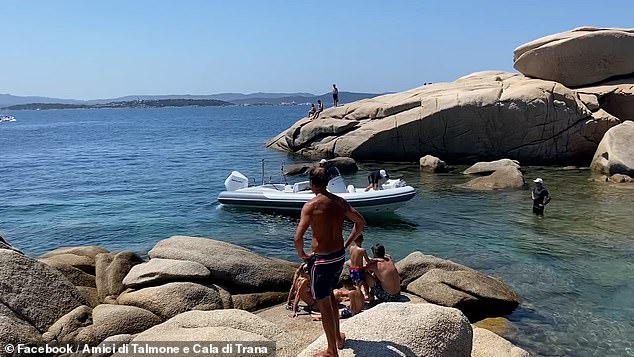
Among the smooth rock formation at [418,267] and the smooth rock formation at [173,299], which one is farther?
the smooth rock formation at [418,267]

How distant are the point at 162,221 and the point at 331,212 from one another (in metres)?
15.2

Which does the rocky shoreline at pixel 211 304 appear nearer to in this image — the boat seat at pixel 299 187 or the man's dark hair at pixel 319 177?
the man's dark hair at pixel 319 177

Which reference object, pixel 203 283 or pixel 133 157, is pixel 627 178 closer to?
pixel 203 283

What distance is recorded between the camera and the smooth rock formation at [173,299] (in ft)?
29.7

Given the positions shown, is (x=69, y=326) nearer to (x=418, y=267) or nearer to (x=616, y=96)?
(x=418, y=267)

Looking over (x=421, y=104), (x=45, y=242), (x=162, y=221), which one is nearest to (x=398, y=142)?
(x=421, y=104)

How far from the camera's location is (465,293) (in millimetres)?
10430

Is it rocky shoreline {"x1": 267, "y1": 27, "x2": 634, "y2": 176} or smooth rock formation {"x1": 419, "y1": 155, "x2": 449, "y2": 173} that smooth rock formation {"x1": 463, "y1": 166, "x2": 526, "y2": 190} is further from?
rocky shoreline {"x1": 267, "y1": 27, "x2": 634, "y2": 176}

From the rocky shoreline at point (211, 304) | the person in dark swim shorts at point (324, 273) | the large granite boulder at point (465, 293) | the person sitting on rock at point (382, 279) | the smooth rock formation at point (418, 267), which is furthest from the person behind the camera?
the smooth rock formation at point (418, 267)

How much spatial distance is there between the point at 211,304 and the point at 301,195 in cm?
1002

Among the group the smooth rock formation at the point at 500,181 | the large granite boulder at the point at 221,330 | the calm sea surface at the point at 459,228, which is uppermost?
the large granite boulder at the point at 221,330

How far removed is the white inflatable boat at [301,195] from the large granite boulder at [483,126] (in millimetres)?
11003

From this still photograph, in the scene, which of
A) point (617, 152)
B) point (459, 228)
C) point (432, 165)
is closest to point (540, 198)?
point (459, 228)

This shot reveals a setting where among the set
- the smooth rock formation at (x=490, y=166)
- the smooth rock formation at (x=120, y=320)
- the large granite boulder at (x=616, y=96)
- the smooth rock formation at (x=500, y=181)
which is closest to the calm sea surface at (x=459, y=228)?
the smooth rock formation at (x=490, y=166)
